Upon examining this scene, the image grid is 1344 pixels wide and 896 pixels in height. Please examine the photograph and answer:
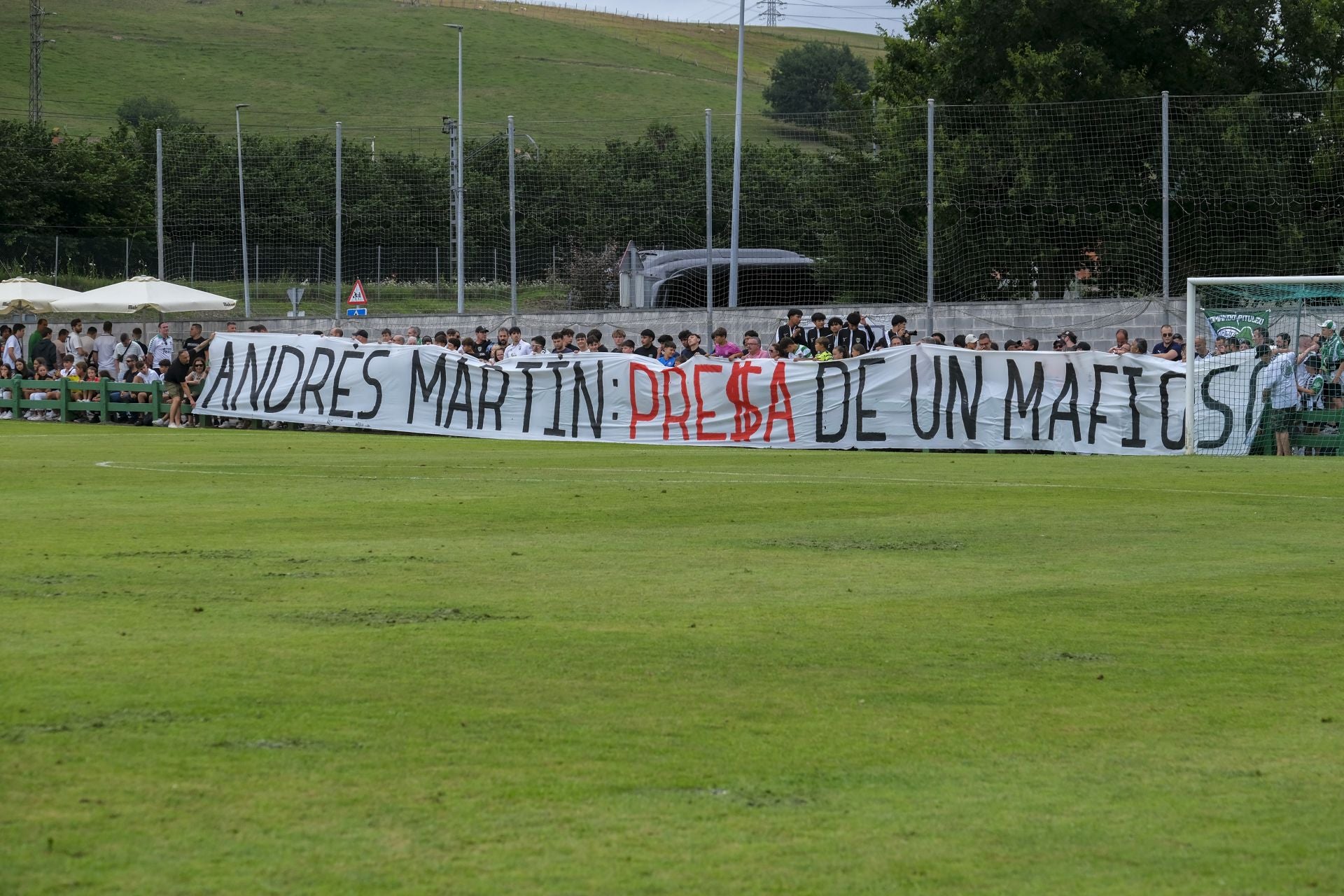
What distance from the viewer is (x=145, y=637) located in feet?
23.7

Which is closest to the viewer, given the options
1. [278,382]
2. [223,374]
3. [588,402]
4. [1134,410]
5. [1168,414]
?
[1168,414]

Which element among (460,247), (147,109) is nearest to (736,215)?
(460,247)

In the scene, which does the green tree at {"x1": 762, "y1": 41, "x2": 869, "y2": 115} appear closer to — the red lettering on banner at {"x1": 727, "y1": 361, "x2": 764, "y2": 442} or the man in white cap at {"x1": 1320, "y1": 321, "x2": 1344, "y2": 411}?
the red lettering on banner at {"x1": 727, "y1": 361, "x2": 764, "y2": 442}

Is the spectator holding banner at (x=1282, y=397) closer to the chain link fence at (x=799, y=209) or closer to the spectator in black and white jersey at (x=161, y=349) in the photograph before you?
the chain link fence at (x=799, y=209)

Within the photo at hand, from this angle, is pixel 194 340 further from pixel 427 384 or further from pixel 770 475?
pixel 770 475

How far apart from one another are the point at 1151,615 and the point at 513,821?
4.51 m

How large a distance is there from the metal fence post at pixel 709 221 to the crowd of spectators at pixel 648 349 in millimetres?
658

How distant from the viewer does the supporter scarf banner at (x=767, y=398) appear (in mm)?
21344

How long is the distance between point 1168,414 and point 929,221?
7851 mm

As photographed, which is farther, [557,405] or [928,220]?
[928,220]

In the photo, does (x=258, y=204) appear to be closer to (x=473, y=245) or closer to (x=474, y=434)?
(x=473, y=245)

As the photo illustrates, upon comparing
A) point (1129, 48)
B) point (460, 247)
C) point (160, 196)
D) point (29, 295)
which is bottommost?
point (29, 295)

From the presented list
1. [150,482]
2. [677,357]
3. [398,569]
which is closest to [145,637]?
[398,569]

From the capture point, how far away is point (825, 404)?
22750 mm
